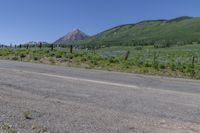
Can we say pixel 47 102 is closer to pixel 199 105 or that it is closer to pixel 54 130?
pixel 54 130

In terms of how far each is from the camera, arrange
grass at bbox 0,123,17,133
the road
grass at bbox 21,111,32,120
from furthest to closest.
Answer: grass at bbox 21,111,32,120, the road, grass at bbox 0,123,17,133

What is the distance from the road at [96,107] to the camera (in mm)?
5836

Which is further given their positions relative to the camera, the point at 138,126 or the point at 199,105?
the point at 199,105

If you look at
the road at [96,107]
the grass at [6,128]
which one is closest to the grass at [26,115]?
the road at [96,107]

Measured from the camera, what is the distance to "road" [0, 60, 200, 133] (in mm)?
5836

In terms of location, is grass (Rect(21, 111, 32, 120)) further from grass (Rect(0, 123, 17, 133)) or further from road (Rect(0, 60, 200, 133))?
grass (Rect(0, 123, 17, 133))

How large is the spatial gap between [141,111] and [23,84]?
4.12m

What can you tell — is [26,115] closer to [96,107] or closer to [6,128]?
[6,128]

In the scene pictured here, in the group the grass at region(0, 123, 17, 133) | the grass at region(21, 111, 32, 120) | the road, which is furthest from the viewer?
the grass at region(21, 111, 32, 120)

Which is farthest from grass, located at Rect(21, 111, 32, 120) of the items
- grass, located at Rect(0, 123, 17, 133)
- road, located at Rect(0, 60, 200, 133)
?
grass, located at Rect(0, 123, 17, 133)

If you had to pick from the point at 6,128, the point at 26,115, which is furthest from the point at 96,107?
the point at 6,128

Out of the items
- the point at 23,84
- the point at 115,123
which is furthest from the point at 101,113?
the point at 23,84

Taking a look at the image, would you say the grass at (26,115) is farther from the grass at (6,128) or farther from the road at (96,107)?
the grass at (6,128)

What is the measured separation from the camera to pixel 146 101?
7.93m
